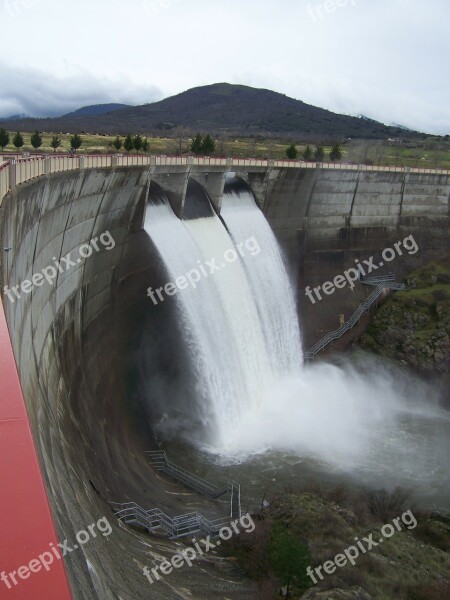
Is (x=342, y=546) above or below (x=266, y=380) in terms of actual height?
above

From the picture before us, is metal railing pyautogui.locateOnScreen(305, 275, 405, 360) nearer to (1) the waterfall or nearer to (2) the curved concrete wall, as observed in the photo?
(2) the curved concrete wall

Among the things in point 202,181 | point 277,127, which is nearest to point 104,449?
point 202,181

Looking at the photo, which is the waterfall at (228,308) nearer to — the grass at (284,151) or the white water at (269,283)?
the white water at (269,283)

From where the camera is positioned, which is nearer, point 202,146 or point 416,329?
point 416,329

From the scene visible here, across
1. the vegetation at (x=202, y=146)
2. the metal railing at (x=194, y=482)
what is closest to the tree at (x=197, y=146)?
the vegetation at (x=202, y=146)

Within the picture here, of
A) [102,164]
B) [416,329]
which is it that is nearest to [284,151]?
[416,329]

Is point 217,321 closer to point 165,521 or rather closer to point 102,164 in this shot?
point 102,164

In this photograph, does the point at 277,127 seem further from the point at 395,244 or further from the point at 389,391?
the point at 389,391
